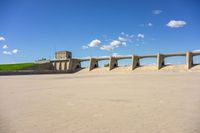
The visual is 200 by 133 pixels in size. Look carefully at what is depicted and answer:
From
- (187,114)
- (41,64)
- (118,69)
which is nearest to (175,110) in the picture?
(187,114)

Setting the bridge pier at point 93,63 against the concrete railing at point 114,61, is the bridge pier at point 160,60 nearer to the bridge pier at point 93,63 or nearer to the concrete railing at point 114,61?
the concrete railing at point 114,61

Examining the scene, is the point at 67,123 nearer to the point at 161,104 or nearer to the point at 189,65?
the point at 161,104

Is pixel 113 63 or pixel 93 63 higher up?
pixel 93 63

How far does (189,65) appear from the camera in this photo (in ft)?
167

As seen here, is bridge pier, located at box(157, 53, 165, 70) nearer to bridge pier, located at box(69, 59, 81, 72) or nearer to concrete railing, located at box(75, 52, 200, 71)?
concrete railing, located at box(75, 52, 200, 71)

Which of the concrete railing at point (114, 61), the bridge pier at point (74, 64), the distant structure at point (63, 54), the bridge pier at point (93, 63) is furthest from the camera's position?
the distant structure at point (63, 54)

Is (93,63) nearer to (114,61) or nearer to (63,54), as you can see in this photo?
(114,61)

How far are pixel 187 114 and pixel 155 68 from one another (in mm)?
48536

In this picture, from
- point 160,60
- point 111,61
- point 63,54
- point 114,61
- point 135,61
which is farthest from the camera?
point 63,54

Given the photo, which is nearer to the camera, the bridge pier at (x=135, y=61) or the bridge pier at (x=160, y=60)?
the bridge pier at (x=160, y=60)

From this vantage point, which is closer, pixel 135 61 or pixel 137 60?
pixel 135 61

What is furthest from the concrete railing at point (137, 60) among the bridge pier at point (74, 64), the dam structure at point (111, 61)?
the bridge pier at point (74, 64)

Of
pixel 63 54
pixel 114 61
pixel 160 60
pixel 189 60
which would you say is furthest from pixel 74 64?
pixel 189 60

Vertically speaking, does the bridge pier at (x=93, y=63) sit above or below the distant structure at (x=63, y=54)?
below
